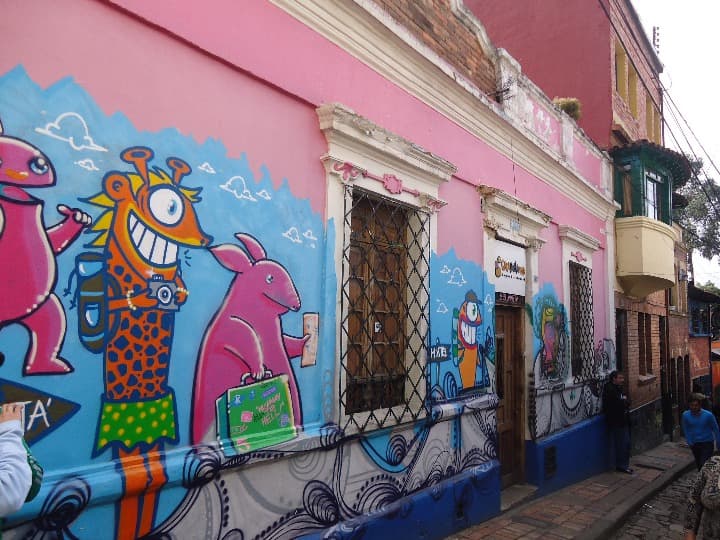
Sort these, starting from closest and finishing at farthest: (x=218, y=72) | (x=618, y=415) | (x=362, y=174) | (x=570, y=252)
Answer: (x=218, y=72), (x=362, y=174), (x=570, y=252), (x=618, y=415)

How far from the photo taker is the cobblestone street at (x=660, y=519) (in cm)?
585

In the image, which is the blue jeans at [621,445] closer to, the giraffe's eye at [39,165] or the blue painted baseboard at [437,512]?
the blue painted baseboard at [437,512]

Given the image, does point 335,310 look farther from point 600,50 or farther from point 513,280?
point 600,50

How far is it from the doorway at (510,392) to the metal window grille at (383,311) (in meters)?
2.17

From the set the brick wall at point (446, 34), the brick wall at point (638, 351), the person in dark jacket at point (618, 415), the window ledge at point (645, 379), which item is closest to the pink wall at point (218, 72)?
the brick wall at point (446, 34)

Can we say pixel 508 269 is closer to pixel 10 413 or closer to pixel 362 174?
pixel 362 174

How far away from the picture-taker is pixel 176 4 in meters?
2.88

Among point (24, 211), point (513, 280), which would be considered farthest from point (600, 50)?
point (24, 211)

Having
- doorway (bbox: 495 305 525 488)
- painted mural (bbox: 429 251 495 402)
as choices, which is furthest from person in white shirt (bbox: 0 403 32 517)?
doorway (bbox: 495 305 525 488)

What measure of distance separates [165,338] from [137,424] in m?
0.44

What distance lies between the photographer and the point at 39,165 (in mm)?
2303

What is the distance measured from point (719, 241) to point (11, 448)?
23604 mm

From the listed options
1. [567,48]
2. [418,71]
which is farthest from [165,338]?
[567,48]

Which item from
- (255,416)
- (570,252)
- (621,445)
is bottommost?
(621,445)
